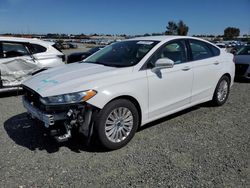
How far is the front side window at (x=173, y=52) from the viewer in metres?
3.90

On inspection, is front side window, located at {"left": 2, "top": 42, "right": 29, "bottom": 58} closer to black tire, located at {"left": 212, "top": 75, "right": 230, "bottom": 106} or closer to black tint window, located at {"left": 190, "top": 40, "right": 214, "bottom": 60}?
black tint window, located at {"left": 190, "top": 40, "right": 214, "bottom": 60}

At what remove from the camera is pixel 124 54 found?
4125 mm

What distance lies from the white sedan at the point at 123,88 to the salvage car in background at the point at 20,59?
271 cm

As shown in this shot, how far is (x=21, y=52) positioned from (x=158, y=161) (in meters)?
5.14

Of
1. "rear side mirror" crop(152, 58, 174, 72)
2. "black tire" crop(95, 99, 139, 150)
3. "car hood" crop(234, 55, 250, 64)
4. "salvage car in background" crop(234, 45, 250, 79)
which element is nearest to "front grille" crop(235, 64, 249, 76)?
"salvage car in background" crop(234, 45, 250, 79)

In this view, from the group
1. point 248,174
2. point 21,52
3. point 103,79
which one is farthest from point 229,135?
point 21,52

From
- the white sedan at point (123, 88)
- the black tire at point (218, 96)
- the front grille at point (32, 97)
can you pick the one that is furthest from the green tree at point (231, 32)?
the front grille at point (32, 97)

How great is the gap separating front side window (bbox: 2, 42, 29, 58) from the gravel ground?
2424 mm

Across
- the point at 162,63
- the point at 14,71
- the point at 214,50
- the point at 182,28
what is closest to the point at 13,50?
the point at 14,71

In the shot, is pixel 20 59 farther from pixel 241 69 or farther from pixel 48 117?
pixel 241 69

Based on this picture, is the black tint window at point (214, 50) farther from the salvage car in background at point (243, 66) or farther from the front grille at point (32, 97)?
the salvage car in background at point (243, 66)

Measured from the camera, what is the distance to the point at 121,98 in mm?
3348

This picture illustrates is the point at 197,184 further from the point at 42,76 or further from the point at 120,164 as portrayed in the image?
the point at 42,76

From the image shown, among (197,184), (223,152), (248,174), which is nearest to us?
(197,184)
